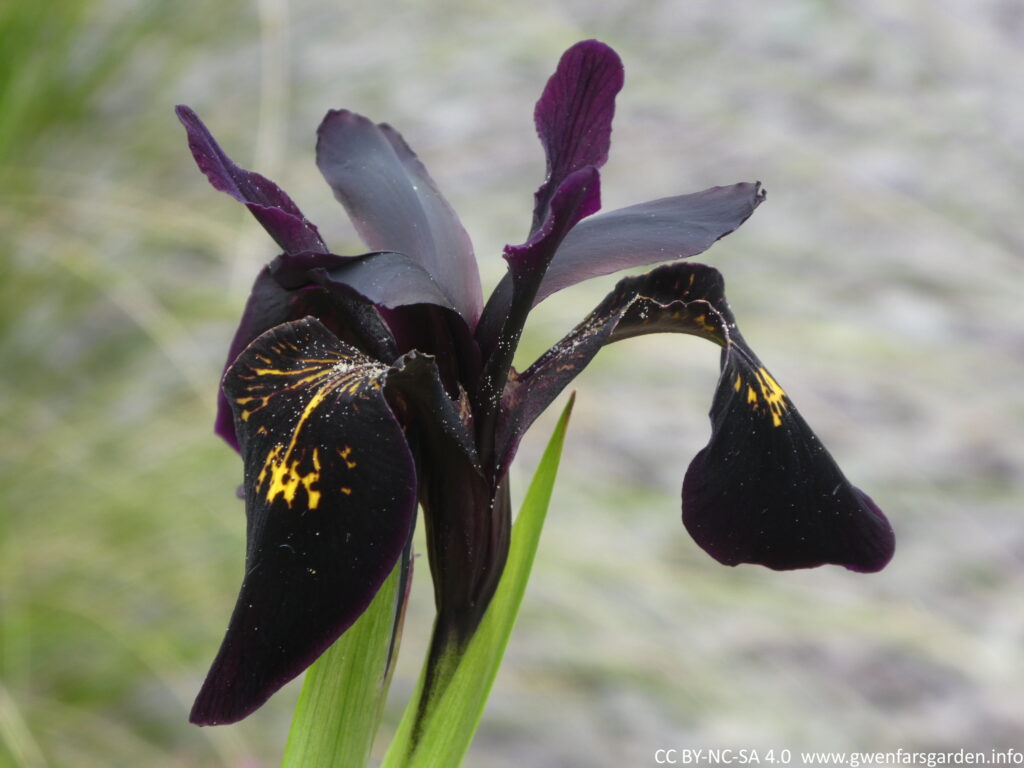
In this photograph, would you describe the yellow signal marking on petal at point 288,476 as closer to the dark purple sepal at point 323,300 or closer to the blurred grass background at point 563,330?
the dark purple sepal at point 323,300

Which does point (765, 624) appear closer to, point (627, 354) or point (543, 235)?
point (627, 354)

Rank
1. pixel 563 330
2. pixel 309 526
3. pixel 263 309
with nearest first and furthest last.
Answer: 1. pixel 309 526
2. pixel 263 309
3. pixel 563 330

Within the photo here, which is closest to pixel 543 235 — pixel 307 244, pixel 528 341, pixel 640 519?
pixel 307 244

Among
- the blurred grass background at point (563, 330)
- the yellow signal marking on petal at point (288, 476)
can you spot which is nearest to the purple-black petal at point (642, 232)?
the yellow signal marking on petal at point (288, 476)

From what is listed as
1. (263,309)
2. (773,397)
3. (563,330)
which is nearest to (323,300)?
(263,309)

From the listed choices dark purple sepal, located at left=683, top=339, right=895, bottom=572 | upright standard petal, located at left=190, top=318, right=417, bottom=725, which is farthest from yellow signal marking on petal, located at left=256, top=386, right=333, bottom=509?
dark purple sepal, located at left=683, top=339, right=895, bottom=572

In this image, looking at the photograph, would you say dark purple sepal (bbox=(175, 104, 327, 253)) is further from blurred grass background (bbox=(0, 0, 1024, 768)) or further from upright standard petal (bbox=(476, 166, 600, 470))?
blurred grass background (bbox=(0, 0, 1024, 768))

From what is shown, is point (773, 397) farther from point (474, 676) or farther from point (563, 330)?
point (563, 330)
